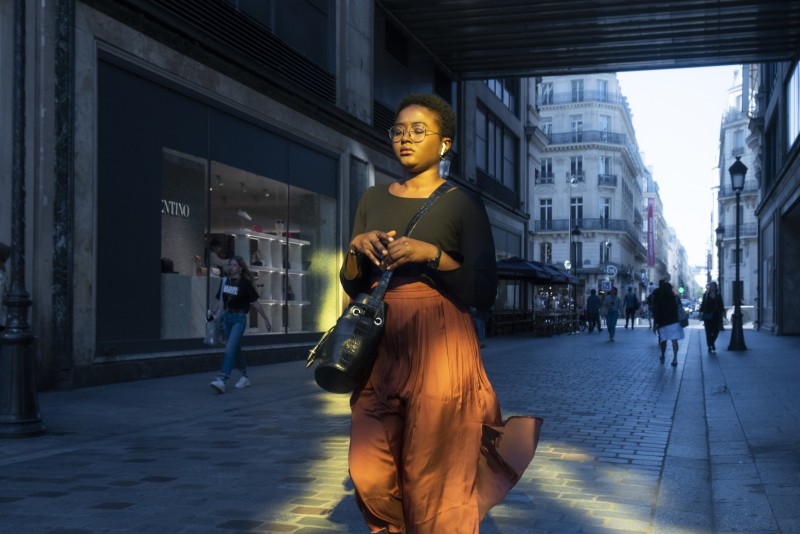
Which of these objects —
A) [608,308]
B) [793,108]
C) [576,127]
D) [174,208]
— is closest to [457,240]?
[174,208]

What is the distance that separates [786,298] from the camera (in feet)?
92.6

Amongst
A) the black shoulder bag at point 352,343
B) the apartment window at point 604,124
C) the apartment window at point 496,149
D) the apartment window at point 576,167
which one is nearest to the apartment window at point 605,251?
the apartment window at point 576,167

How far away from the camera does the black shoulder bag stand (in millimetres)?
2846

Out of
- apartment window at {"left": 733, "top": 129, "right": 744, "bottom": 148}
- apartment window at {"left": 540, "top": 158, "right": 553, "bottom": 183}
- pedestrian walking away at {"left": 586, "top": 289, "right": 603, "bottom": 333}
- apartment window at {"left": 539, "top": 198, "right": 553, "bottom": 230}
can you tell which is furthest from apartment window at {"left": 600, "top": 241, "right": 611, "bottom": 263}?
pedestrian walking away at {"left": 586, "top": 289, "right": 603, "bottom": 333}

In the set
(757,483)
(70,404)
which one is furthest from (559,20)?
(757,483)

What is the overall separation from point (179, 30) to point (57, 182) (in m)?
3.44

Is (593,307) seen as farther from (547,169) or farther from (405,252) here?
(547,169)

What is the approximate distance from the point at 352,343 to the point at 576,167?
74.9 m

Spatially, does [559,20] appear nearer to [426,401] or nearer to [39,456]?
[39,456]

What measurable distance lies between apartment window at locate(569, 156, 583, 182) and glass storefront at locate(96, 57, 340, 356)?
59626 millimetres

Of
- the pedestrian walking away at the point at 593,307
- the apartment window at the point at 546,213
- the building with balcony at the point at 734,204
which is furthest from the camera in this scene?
the building with balcony at the point at 734,204

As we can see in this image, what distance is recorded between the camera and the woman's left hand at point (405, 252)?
2764 mm

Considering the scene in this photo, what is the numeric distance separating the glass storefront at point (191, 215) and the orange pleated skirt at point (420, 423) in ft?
28.5

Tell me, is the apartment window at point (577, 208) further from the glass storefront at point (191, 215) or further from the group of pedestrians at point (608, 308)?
the glass storefront at point (191, 215)
